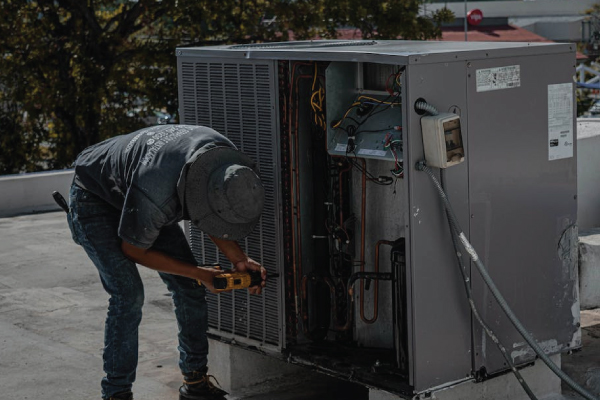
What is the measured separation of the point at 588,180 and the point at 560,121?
231cm

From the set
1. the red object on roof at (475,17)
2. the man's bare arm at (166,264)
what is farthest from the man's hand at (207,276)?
the red object on roof at (475,17)

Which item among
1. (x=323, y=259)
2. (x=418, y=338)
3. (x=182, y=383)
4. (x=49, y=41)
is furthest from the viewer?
(x=49, y=41)

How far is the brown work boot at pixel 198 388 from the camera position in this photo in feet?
17.2

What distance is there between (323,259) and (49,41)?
1319 cm

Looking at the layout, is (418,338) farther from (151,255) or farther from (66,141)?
(66,141)

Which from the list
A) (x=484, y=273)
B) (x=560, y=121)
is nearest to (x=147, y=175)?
(x=484, y=273)

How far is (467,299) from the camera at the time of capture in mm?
4590

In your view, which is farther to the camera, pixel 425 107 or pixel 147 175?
pixel 147 175

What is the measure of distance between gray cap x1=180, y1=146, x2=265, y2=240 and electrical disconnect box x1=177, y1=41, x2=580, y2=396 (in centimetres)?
49

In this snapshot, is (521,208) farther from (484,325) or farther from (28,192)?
(28,192)

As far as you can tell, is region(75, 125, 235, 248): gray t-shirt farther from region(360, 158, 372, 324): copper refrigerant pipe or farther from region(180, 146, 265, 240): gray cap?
region(360, 158, 372, 324): copper refrigerant pipe

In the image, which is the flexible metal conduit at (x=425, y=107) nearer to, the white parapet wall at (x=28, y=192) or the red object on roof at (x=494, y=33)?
the white parapet wall at (x=28, y=192)

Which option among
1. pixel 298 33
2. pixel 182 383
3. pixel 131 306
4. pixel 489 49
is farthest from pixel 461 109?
pixel 298 33

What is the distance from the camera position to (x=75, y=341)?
21.4 ft
